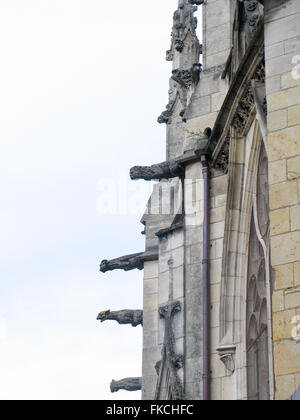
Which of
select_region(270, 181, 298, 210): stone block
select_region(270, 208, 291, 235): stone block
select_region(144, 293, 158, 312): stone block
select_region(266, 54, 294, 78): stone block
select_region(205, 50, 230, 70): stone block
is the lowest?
select_region(270, 208, 291, 235): stone block

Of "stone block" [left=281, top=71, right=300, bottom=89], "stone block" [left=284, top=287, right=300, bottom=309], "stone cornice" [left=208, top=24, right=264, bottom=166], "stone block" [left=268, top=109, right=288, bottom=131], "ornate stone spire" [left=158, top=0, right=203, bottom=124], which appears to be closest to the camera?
"stone block" [left=284, top=287, right=300, bottom=309]

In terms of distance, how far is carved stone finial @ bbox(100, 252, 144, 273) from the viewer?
20422 mm

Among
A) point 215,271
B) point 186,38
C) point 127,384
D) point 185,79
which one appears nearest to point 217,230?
point 215,271

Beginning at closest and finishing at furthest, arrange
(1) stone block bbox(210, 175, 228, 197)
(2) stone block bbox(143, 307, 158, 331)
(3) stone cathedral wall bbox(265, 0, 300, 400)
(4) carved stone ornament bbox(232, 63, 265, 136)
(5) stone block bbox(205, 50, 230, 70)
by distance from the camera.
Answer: (3) stone cathedral wall bbox(265, 0, 300, 400)
(4) carved stone ornament bbox(232, 63, 265, 136)
(1) stone block bbox(210, 175, 228, 197)
(5) stone block bbox(205, 50, 230, 70)
(2) stone block bbox(143, 307, 158, 331)

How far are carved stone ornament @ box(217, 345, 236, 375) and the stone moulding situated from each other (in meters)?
5.26

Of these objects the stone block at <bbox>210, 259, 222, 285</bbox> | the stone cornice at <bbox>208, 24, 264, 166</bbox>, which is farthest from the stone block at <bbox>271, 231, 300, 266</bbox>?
the stone block at <bbox>210, 259, 222, 285</bbox>

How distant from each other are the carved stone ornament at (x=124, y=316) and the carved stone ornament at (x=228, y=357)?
6144mm

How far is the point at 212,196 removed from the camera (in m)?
16.4

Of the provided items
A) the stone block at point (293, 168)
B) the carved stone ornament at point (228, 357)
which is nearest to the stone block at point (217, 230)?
the carved stone ornament at point (228, 357)

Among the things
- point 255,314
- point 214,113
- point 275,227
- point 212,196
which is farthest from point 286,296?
point 214,113

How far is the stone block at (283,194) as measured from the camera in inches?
453

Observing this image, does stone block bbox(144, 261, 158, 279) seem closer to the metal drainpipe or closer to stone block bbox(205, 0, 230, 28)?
the metal drainpipe
